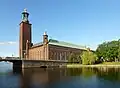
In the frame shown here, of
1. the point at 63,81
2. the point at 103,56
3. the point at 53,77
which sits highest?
the point at 103,56

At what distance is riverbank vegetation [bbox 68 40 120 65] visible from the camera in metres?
101

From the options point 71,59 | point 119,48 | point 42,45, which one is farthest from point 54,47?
point 119,48

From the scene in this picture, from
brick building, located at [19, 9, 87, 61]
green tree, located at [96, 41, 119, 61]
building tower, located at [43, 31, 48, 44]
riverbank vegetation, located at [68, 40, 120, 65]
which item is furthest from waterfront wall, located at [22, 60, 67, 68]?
green tree, located at [96, 41, 119, 61]

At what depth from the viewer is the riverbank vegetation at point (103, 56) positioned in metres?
101

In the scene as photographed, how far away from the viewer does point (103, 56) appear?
113062 millimetres

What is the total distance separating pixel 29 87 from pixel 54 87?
3.76 m

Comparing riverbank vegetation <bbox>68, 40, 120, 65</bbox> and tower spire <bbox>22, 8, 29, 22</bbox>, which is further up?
tower spire <bbox>22, 8, 29, 22</bbox>

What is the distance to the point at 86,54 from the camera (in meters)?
101

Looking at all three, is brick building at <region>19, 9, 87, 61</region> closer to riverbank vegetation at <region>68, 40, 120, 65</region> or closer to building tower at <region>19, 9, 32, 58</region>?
building tower at <region>19, 9, 32, 58</region>

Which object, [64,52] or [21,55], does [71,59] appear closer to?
[64,52]

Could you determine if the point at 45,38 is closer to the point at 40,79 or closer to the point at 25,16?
the point at 25,16

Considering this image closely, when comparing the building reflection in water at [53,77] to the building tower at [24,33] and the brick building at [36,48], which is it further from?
the building tower at [24,33]

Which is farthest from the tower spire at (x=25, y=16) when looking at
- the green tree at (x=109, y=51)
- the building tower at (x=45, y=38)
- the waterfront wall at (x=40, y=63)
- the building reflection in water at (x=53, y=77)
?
the building reflection in water at (x=53, y=77)

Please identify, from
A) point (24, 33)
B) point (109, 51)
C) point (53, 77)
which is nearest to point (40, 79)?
point (53, 77)
